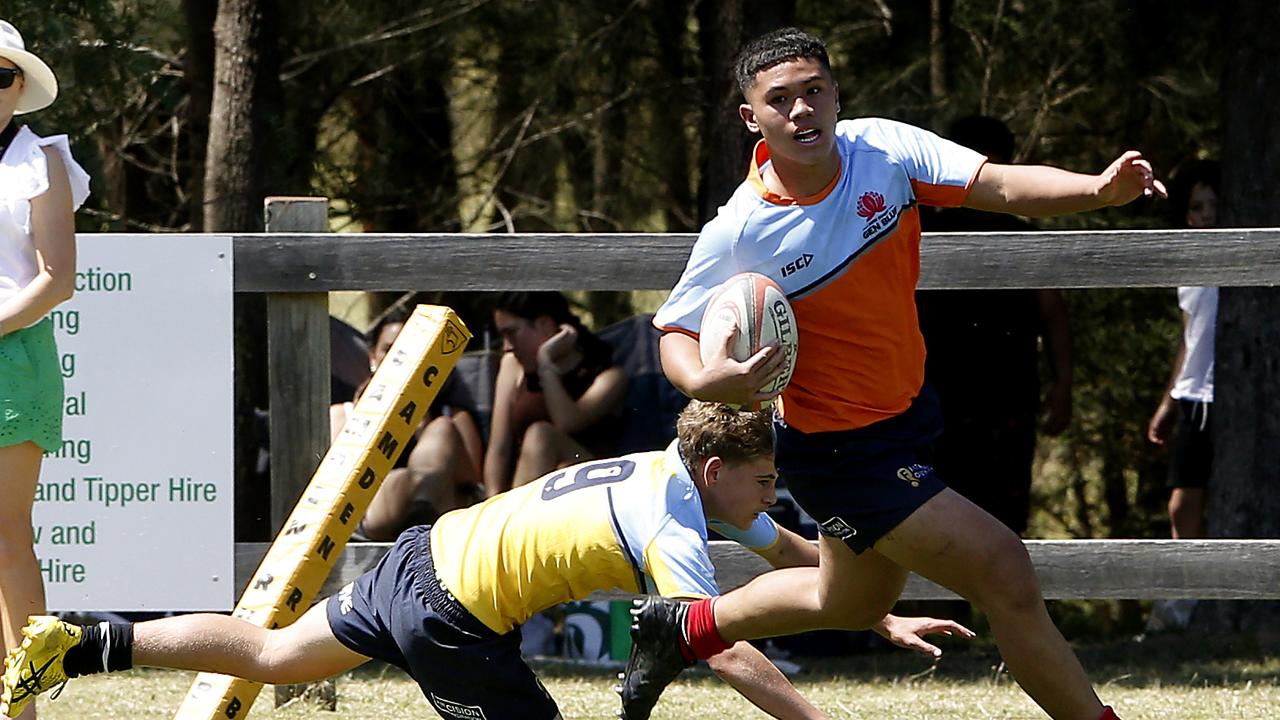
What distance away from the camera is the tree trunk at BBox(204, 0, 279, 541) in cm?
739

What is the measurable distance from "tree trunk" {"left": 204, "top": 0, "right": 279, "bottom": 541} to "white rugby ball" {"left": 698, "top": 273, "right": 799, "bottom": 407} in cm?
393

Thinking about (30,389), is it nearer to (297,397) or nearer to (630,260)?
(297,397)

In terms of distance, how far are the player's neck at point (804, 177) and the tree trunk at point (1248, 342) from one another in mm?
3694

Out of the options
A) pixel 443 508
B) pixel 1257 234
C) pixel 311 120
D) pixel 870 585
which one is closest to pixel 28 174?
pixel 870 585

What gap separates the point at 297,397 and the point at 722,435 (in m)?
2.07

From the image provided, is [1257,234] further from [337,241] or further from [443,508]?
[443,508]

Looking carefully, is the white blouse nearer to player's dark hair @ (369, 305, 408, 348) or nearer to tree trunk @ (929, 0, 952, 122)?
player's dark hair @ (369, 305, 408, 348)

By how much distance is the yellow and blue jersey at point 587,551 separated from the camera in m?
3.87

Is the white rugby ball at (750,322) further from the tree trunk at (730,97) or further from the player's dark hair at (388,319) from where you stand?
the player's dark hair at (388,319)

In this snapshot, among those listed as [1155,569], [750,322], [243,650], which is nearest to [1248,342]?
[1155,569]

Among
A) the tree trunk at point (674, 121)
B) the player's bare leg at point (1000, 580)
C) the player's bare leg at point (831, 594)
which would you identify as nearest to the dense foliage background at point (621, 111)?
the tree trunk at point (674, 121)

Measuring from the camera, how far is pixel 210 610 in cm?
552

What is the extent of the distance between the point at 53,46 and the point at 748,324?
464 centimetres


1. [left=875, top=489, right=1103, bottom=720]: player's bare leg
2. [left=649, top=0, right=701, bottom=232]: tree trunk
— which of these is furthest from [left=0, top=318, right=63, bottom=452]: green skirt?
[left=649, top=0, right=701, bottom=232]: tree trunk
